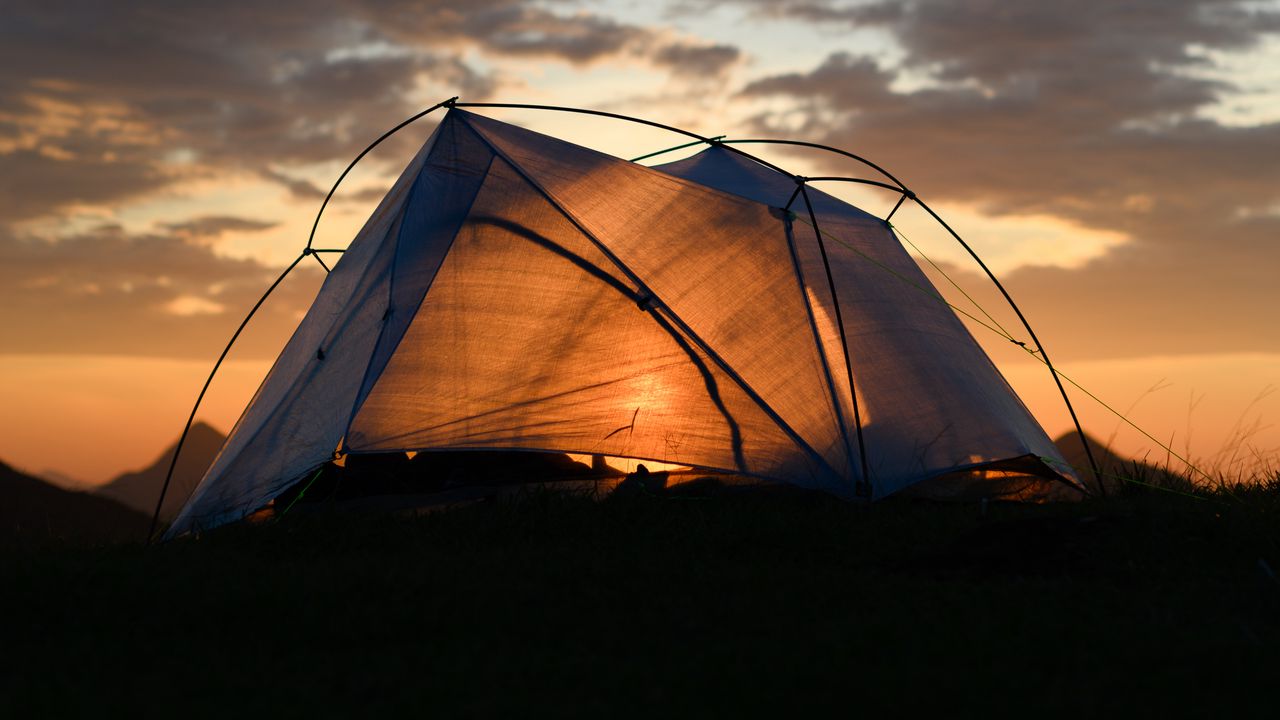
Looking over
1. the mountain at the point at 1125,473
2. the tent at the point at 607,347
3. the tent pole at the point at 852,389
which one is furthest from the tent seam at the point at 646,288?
the mountain at the point at 1125,473

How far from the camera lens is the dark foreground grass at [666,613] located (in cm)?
440

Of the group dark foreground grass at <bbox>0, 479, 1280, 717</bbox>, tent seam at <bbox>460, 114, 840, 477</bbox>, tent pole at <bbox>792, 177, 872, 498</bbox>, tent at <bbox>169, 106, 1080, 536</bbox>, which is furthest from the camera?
tent seam at <bbox>460, 114, 840, 477</bbox>

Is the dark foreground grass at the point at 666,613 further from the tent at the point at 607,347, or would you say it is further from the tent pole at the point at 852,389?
the tent at the point at 607,347

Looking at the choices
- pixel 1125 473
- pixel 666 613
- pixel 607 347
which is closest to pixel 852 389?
pixel 607 347

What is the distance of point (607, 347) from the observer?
29.0ft

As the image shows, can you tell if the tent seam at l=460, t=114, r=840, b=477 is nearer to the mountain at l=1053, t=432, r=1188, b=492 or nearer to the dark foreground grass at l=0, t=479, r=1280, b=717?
the dark foreground grass at l=0, t=479, r=1280, b=717

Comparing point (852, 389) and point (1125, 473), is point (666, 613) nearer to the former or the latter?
point (852, 389)

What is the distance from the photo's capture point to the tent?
8508mm

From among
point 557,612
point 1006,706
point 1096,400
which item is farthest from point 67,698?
point 1096,400

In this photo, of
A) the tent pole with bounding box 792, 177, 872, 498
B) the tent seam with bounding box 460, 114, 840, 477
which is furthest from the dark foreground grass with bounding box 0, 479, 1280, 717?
the tent seam with bounding box 460, 114, 840, 477

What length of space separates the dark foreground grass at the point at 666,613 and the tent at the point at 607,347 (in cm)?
68

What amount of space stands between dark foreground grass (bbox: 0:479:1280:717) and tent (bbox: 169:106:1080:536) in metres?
0.68

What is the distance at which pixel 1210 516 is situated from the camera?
7.01m

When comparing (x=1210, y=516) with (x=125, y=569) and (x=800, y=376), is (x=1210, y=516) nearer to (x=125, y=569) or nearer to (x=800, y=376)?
(x=800, y=376)
